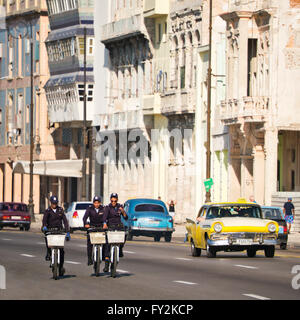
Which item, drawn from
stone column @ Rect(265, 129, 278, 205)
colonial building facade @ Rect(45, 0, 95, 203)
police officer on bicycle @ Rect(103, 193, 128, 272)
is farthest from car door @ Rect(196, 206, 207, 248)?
colonial building facade @ Rect(45, 0, 95, 203)

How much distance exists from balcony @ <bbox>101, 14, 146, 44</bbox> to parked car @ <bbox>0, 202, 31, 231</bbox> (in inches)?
716

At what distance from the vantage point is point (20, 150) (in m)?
104

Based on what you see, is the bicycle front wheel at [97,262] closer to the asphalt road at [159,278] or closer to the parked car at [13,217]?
the asphalt road at [159,278]

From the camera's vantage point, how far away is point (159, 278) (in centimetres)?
2880

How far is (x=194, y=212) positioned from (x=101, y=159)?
55.1 feet

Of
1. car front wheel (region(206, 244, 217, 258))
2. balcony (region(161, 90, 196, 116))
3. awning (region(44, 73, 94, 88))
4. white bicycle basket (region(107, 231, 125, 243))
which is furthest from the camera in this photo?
awning (region(44, 73, 94, 88))

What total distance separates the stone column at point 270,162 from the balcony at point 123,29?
66.7 feet

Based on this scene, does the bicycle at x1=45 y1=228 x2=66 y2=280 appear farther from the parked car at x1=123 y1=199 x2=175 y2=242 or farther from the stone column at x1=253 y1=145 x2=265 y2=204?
the stone column at x1=253 y1=145 x2=265 y2=204

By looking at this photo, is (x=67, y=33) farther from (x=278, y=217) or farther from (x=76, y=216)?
Answer: (x=278, y=217)

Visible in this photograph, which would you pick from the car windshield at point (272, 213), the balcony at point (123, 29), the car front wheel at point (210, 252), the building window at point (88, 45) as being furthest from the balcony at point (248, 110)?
the building window at point (88, 45)

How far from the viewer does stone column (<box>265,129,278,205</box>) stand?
206 ft

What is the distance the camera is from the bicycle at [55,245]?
2842 cm

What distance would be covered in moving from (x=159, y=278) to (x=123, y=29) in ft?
189
